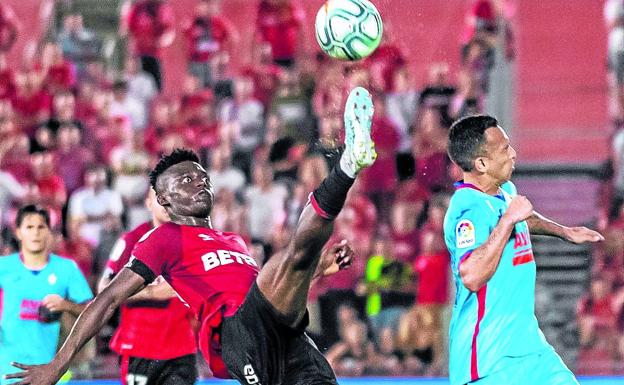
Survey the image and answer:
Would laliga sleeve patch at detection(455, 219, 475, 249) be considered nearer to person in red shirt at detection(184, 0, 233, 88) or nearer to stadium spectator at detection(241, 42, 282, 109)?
stadium spectator at detection(241, 42, 282, 109)

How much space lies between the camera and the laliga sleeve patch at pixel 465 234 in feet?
20.3

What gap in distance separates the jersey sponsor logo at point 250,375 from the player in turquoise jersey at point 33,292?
2.75m

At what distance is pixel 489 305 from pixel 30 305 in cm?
392

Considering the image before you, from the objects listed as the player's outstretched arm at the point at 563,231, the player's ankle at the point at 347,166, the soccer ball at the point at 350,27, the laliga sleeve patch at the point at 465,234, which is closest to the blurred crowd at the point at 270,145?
the soccer ball at the point at 350,27

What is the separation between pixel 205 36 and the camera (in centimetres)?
1505

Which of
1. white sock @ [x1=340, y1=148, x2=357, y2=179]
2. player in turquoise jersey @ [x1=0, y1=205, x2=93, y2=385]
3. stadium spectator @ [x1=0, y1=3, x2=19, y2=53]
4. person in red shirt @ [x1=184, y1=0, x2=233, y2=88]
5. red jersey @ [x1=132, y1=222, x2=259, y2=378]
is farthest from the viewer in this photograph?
stadium spectator @ [x1=0, y1=3, x2=19, y2=53]

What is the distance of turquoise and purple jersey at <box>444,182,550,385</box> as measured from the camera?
20.5 feet

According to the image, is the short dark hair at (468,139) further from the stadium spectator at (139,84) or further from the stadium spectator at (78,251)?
the stadium spectator at (139,84)

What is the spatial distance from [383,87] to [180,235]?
7.36 meters

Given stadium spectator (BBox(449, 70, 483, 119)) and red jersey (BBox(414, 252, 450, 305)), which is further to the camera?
stadium spectator (BBox(449, 70, 483, 119))

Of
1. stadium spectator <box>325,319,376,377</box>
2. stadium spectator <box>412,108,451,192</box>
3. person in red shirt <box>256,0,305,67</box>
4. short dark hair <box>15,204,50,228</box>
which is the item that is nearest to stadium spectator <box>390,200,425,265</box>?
stadium spectator <box>412,108,451,192</box>

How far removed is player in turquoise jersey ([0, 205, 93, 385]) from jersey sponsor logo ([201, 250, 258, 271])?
240cm

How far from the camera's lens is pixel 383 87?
13898 millimetres

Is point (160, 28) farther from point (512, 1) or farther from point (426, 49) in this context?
point (512, 1)
